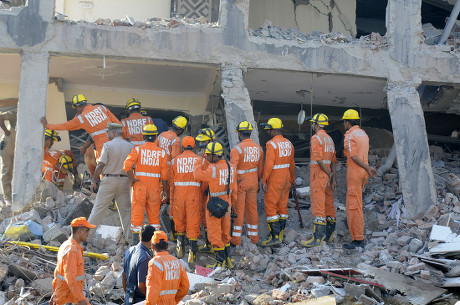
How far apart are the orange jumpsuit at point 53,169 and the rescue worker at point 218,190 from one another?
3.68 meters

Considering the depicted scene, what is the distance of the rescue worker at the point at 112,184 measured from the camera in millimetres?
9750

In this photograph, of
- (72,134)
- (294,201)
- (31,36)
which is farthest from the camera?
(72,134)

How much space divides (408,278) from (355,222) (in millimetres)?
1700

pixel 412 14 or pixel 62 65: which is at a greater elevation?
pixel 412 14

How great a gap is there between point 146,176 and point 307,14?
22.0ft

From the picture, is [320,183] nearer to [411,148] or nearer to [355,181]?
[355,181]

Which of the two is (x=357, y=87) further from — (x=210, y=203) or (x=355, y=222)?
(x=210, y=203)

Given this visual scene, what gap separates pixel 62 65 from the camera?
503 inches

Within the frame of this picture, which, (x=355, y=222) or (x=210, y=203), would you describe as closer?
(x=210, y=203)

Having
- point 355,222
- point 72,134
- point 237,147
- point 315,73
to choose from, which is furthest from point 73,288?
point 72,134

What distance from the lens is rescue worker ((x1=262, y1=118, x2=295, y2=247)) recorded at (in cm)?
1029

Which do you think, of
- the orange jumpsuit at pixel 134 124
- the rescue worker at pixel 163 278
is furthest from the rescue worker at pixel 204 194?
the rescue worker at pixel 163 278

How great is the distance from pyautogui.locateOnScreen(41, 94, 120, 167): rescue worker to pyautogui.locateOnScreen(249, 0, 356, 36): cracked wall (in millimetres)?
4686

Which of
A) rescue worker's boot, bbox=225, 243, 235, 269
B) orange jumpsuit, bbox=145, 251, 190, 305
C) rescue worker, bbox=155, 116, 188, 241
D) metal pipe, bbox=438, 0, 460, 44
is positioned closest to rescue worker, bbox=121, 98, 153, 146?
rescue worker, bbox=155, 116, 188, 241
